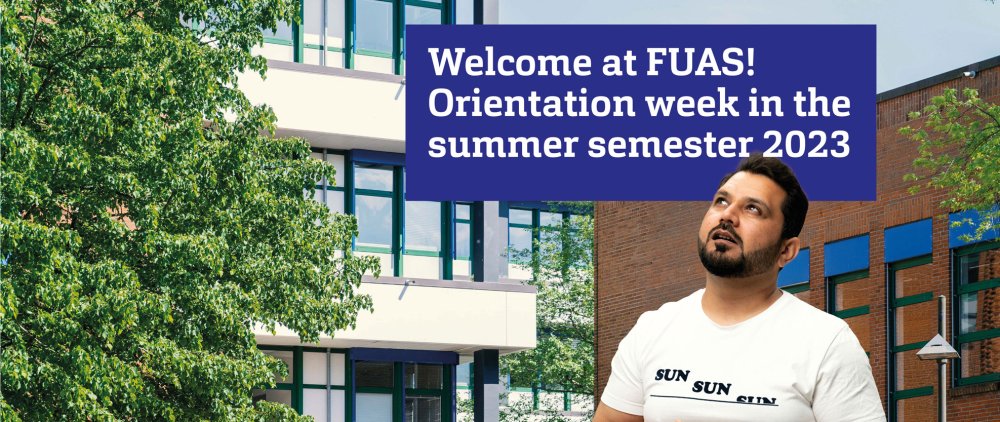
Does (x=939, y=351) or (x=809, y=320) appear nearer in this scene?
(x=809, y=320)

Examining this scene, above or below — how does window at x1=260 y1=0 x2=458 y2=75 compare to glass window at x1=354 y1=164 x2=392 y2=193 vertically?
above

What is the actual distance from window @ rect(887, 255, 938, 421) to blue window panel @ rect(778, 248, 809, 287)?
271cm

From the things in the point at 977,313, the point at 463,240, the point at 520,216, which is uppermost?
the point at 520,216

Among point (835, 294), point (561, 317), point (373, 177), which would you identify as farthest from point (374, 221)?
point (561, 317)

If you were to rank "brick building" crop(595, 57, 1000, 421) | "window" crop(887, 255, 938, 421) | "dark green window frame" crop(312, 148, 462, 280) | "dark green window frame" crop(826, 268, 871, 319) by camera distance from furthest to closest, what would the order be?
"dark green window frame" crop(312, 148, 462, 280)
"dark green window frame" crop(826, 268, 871, 319)
"window" crop(887, 255, 938, 421)
"brick building" crop(595, 57, 1000, 421)

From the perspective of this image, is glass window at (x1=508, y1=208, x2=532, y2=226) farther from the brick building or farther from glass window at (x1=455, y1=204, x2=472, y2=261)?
the brick building

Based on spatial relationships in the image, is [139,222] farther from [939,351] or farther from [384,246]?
[384,246]

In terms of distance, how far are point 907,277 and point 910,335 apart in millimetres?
1027

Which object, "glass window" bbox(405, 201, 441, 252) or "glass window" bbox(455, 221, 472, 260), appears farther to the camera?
"glass window" bbox(455, 221, 472, 260)

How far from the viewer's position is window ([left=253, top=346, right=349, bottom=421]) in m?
34.0

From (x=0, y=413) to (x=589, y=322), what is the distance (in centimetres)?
3490

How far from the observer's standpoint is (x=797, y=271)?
114ft

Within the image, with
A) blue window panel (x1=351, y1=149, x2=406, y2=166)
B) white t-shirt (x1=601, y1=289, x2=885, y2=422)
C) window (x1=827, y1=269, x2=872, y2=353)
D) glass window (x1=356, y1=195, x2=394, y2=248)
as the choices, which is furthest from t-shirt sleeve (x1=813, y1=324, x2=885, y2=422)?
glass window (x1=356, y1=195, x2=394, y2=248)

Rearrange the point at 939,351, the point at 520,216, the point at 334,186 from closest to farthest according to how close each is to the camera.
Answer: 1. the point at 939,351
2. the point at 334,186
3. the point at 520,216
